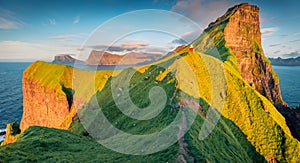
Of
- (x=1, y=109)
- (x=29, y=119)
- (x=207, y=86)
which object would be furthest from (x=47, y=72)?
(x=207, y=86)

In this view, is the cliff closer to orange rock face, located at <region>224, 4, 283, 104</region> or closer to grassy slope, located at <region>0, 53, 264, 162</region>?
grassy slope, located at <region>0, 53, 264, 162</region>

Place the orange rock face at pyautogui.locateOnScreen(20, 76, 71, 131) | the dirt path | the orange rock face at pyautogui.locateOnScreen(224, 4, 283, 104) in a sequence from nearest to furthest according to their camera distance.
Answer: the dirt path, the orange rock face at pyautogui.locateOnScreen(20, 76, 71, 131), the orange rock face at pyautogui.locateOnScreen(224, 4, 283, 104)

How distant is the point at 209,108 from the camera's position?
59.6 meters

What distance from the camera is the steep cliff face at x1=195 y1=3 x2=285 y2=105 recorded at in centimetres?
15238

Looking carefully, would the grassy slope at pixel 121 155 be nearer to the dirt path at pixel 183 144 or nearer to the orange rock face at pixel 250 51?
the dirt path at pixel 183 144

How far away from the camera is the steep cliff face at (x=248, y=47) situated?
152375 mm

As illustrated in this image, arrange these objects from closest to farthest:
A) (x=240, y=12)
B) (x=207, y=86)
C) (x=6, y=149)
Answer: (x=6, y=149) → (x=207, y=86) → (x=240, y=12)

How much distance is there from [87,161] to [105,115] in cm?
5368

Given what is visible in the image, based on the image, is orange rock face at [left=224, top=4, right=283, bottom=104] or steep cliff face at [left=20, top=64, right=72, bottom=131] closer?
steep cliff face at [left=20, top=64, right=72, bottom=131]

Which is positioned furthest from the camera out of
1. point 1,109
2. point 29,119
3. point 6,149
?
point 1,109

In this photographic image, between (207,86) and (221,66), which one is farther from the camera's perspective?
(221,66)

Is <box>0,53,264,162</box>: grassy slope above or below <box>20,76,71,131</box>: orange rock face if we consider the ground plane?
above

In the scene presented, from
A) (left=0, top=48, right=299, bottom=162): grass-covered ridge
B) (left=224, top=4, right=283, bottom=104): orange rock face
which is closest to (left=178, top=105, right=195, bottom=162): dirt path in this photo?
(left=0, top=48, right=299, bottom=162): grass-covered ridge

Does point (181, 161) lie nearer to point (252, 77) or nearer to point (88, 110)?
point (88, 110)
